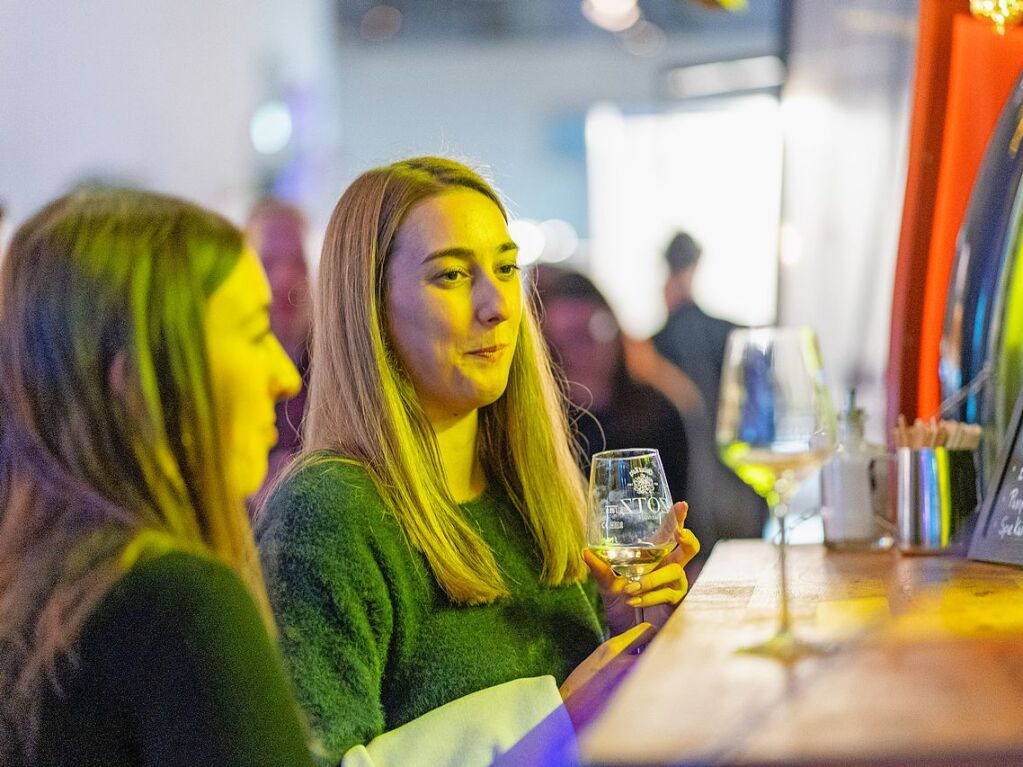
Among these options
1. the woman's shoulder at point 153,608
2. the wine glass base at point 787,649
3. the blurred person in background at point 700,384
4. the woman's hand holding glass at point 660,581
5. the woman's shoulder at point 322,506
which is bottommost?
the blurred person in background at point 700,384

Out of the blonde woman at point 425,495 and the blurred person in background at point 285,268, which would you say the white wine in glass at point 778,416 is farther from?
the blurred person in background at point 285,268

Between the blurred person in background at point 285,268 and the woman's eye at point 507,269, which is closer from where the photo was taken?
the woman's eye at point 507,269

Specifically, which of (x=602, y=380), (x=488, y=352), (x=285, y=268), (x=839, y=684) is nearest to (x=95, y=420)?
(x=839, y=684)

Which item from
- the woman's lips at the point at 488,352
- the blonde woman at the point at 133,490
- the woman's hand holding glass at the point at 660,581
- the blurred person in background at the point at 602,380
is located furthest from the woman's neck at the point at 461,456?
the blurred person in background at the point at 602,380

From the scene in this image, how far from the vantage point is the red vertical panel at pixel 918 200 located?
229 centimetres

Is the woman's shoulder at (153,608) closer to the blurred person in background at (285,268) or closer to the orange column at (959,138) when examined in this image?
the orange column at (959,138)

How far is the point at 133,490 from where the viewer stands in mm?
945

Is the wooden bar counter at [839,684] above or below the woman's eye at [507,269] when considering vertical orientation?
below

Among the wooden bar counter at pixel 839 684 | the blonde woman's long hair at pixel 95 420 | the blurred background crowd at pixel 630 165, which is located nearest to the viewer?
the wooden bar counter at pixel 839 684

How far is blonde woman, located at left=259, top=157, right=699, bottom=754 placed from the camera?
137 centimetres

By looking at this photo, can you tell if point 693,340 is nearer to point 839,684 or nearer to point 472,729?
→ point 472,729

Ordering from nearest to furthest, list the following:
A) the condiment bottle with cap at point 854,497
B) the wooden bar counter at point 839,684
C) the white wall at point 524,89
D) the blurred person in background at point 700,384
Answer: the wooden bar counter at point 839,684, the condiment bottle with cap at point 854,497, the blurred person in background at point 700,384, the white wall at point 524,89

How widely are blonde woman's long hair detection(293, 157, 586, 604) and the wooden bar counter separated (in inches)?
11.0

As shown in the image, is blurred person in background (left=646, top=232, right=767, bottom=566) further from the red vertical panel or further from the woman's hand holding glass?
the woman's hand holding glass
